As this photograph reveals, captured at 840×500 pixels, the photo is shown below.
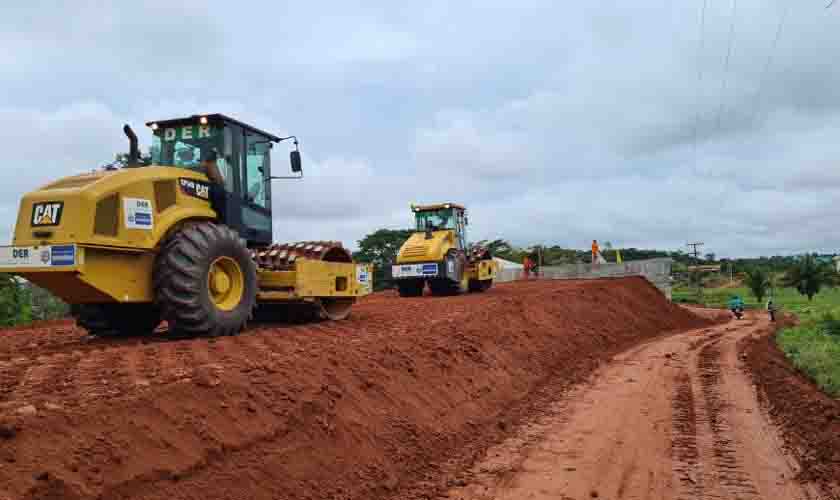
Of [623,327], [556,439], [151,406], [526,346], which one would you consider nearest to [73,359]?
[151,406]

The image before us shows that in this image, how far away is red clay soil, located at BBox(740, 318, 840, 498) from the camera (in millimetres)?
6067

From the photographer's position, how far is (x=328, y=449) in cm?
573

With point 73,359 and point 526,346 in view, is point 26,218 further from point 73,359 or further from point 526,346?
point 526,346

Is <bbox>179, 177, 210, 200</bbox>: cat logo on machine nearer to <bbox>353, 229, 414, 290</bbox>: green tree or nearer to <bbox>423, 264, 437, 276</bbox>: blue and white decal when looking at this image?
<bbox>423, 264, 437, 276</bbox>: blue and white decal

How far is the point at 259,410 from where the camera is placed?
18.4 feet

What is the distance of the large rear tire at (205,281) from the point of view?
859 cm

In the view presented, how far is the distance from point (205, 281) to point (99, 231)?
1473mm

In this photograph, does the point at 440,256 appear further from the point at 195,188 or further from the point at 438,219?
the point at 195,188

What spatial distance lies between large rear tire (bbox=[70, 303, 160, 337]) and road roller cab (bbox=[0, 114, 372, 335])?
15 mm

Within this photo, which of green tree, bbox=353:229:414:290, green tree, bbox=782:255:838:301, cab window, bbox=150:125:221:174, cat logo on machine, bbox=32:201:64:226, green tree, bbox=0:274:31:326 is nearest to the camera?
cat logo on machine, bbox=32:201:64:226

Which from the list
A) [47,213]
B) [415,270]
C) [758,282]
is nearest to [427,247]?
[415,270]

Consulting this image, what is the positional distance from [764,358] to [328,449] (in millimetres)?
10709

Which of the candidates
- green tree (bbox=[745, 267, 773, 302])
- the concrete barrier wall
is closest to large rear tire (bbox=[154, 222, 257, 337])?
the concrete barrier wall

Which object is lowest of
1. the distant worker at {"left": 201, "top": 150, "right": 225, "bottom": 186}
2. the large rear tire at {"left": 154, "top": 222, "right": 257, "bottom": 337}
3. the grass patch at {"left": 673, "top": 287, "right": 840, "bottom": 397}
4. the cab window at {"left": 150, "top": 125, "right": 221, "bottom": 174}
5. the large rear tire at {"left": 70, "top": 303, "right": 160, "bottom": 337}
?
the grass patch at {"left": 673, "top": 287, "right": 840, "bottom": 397}
